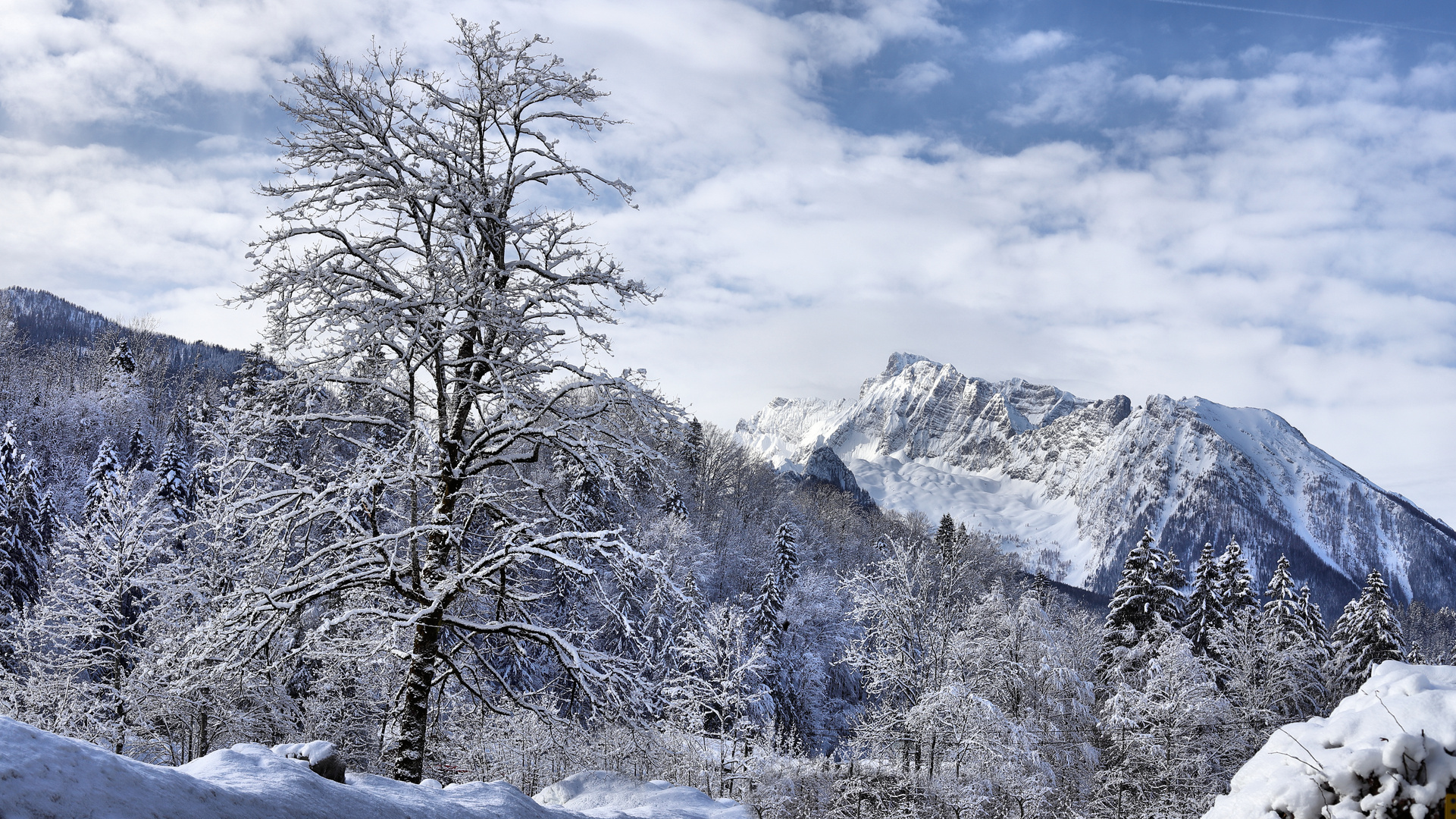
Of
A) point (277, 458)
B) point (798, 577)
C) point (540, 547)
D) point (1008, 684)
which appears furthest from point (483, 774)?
point (798, 577)

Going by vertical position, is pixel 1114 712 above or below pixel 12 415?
below

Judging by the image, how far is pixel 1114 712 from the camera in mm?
23641

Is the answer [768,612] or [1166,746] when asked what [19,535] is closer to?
[768,612]

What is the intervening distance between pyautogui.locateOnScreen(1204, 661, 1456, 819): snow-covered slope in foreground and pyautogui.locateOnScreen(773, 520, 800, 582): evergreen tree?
146 feet

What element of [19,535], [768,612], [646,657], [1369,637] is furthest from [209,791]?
[1369,637]

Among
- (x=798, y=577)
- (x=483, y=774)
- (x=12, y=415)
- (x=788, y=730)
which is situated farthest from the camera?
(x=12, y=415)

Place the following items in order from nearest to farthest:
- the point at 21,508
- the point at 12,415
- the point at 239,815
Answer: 1. the point at 239,815
2. the point at 21,508
3. the point at 12,415

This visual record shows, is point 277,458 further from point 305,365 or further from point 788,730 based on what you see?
point 788,730

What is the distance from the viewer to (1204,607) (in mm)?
36812

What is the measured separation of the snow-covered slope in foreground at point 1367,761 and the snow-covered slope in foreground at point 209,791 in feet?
15.5

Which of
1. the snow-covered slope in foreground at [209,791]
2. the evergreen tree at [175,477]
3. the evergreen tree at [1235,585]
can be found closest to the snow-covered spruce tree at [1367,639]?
the evergreen tree at [1235,585]

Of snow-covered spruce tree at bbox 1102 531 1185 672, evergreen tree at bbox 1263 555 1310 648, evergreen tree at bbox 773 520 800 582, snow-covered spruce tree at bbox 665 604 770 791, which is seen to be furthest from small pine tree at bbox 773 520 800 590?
evergreen tree at bbox 1263 555 1310 648

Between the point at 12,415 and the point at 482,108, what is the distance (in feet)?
253

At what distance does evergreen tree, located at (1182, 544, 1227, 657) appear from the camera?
35.8m
